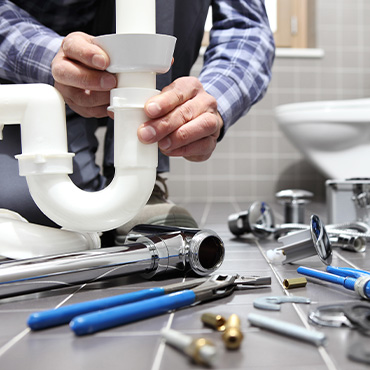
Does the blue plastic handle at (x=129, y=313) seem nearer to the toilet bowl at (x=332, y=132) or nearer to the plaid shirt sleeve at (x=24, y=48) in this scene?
the plaid shirt sleeve at (x=24, y=48)

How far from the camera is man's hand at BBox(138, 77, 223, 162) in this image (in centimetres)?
52

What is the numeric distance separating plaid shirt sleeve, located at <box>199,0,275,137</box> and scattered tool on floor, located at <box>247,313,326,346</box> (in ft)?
1.37

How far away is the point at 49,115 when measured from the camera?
539 mm

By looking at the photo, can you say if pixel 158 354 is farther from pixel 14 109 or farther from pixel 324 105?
pixel 324 105

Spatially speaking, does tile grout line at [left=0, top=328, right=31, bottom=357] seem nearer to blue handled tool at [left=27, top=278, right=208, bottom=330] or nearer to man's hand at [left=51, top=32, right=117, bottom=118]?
blue handled tool at [left=27, top=278, right=208, bottom=330]

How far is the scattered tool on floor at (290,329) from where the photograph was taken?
0.34m

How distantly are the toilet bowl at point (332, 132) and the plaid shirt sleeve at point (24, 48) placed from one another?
1.22 m

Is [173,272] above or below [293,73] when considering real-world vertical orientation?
below

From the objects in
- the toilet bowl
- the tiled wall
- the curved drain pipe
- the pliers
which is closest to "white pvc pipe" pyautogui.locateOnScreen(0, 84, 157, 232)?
the curved drain pipe

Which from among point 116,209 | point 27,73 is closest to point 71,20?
point 27,73

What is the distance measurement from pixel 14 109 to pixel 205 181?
174 centimetres

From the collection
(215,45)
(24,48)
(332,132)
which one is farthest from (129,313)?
(332,132)

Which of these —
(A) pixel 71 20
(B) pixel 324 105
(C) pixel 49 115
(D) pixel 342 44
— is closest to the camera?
(C) pixel 49 115

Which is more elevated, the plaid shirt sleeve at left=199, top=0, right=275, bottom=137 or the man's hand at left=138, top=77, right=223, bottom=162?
the plaid shirt sleeve at left=199, top=0, right=275, bottom=137
